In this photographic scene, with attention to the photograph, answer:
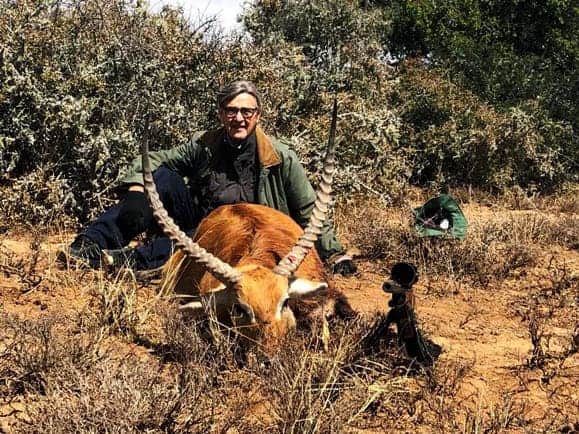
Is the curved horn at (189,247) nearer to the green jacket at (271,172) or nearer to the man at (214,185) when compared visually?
the man at (214,185)

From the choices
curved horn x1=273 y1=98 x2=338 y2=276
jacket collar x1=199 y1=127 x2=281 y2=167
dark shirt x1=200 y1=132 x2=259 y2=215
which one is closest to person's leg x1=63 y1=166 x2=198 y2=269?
dark shirt x1=200 y1=132 x2=259 y2=215

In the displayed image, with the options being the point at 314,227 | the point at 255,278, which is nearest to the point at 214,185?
the point at 314,227

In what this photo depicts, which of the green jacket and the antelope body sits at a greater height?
the green jacket

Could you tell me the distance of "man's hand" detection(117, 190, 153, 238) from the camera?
17.3 feet

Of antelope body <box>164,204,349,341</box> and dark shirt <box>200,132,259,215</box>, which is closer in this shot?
antelope body <box>164,204,349,341</box>

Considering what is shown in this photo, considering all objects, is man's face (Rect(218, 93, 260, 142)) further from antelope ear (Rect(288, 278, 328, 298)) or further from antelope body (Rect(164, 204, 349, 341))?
antelope ear (Rect(288, 278, 328, 298))

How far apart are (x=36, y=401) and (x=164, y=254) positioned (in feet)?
8.44

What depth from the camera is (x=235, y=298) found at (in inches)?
138

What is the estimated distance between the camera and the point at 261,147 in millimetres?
5145

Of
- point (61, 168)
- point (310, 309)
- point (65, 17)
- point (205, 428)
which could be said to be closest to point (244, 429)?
point (205, 428)

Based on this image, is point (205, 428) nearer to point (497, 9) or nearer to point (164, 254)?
point (164, 254)

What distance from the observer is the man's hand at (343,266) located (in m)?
5.85

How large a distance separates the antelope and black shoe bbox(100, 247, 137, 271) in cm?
40

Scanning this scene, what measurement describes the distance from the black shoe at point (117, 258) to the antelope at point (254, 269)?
0.40 meters
